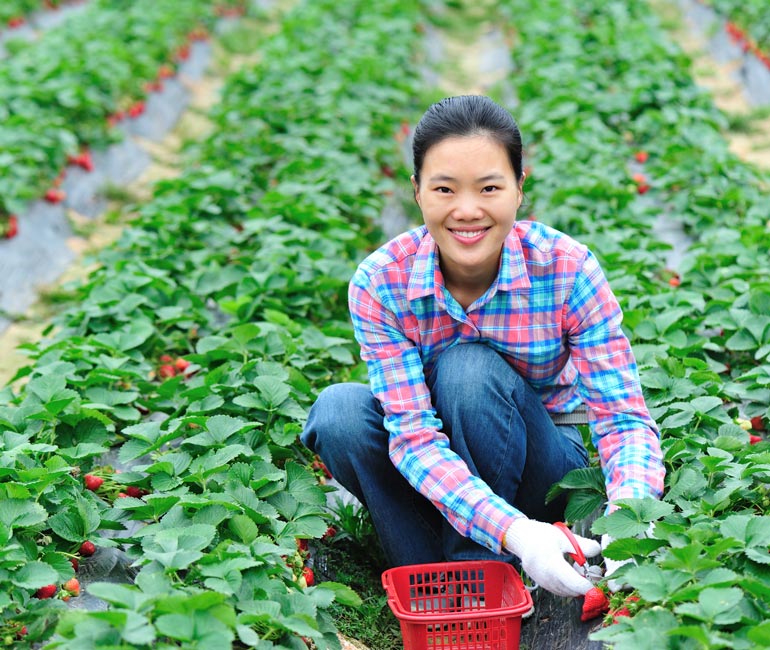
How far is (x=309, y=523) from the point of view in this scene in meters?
2.44

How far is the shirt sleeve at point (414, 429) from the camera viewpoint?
2.31 metres

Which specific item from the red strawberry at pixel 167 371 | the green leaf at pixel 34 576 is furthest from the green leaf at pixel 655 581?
the red strawberry at pixel 167 371

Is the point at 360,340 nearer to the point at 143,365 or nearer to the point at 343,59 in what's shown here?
the point at 143,365

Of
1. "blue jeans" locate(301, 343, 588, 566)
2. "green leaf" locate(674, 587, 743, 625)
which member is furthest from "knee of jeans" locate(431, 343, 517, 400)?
"green leaf" locate(674, 587, 743, 625)

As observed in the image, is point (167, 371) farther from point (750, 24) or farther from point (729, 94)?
point (750, 24)

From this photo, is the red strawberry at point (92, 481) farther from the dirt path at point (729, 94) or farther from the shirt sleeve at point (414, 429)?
the dirt path at point (729, 94)

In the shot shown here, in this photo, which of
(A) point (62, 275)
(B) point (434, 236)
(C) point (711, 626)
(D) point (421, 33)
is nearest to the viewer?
(C) point (711, 626)

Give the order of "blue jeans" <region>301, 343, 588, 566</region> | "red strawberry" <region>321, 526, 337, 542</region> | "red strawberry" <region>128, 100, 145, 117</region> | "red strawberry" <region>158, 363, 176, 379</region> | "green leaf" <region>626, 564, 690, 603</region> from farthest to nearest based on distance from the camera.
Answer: "red strawberry" <region>128, 100, 145, 117</region> < "red strawberry" <region>158, 363, 176, 379</region> < "red strawberry" <region>321, 526, 337, 542</region> < "blue jeans" <region>301, 343, 588, 566</region> < "green leaf" <region>626, 564, 690, 603</region>

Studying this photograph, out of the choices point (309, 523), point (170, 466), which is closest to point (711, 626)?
point (309, 523)

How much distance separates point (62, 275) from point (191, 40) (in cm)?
521

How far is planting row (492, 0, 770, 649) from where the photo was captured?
6.41 ft

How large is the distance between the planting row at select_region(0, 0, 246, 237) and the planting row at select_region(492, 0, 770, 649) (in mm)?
2739

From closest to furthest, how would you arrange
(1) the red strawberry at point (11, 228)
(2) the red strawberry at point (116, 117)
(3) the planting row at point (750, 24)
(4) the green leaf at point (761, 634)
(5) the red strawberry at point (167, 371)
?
(4) the green leaf at point (761, 634) → (5) the red strawberry at point (167, 371) → (1) the red strawberry at point (11, 228) → (2) the red strawberry at point (116, 117) → (3) the planting row at point (750, 24)

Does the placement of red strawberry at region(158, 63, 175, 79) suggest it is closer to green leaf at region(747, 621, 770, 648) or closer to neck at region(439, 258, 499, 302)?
neck at region(439, 258, 499, 302)
